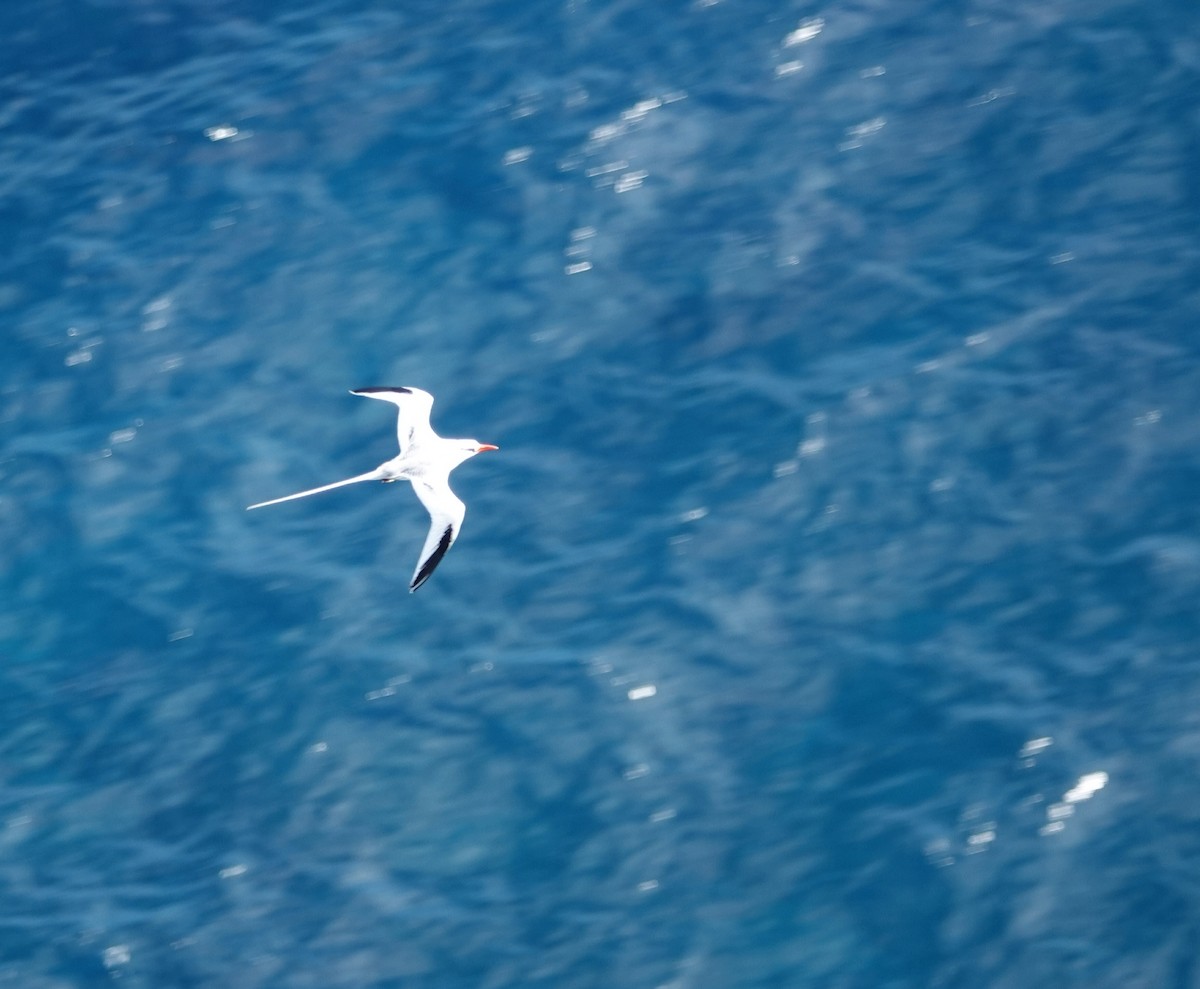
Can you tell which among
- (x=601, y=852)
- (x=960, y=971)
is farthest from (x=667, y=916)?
(x=960, y=971)

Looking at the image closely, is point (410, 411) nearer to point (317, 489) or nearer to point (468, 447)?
point (468, 447)

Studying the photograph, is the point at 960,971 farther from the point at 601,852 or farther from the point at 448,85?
the point at 448,85

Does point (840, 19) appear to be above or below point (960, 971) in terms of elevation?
above

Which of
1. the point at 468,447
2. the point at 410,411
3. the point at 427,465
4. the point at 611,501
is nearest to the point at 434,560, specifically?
the point at 427,465

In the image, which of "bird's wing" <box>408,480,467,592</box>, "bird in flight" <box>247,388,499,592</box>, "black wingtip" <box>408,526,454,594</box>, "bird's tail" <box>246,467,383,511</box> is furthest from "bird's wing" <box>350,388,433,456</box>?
"black wingtip" <box>408,526,454,594</box>

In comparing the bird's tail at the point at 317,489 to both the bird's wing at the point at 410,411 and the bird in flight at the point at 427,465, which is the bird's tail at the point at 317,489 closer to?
the bird in flight at the point at 427,465

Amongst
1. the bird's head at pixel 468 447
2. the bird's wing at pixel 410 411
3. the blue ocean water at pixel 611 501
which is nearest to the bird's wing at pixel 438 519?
the bird's head at pixel 468 447
